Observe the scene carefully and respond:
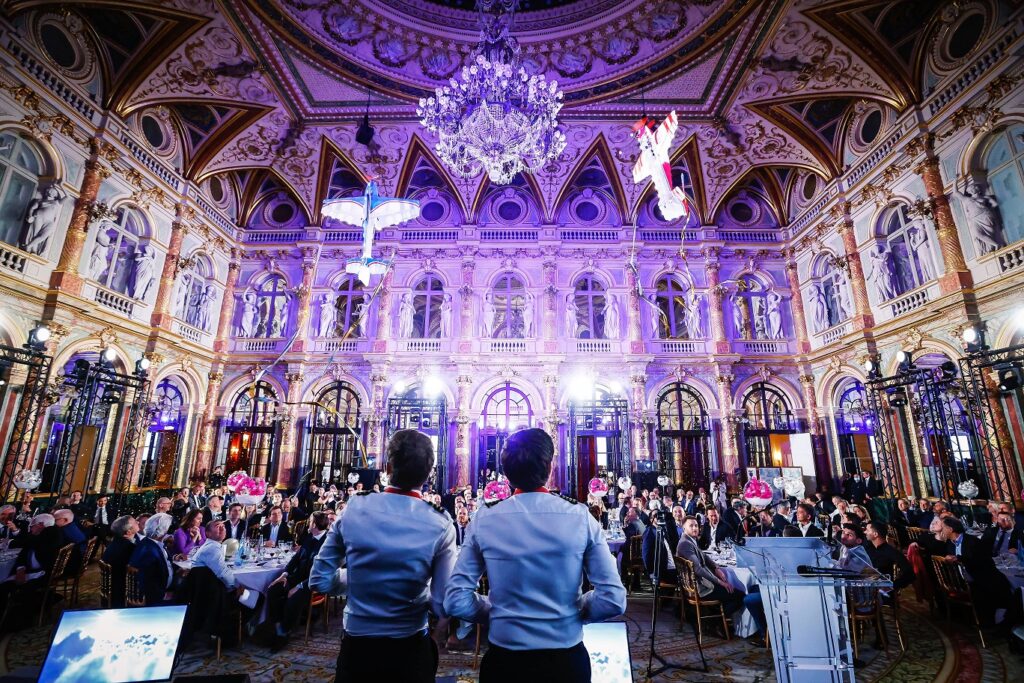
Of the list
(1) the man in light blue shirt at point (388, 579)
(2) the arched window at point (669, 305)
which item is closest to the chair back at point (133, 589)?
(1) the man in light blue shirt at point (388, 579)

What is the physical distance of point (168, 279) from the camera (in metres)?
14.3

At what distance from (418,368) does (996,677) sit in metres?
14.5

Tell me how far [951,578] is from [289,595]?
8010 mm

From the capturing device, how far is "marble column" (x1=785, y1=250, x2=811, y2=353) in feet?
53.7

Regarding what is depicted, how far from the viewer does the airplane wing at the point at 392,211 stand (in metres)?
11.6

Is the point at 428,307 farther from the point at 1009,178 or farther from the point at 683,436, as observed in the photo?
the point at 1009,178

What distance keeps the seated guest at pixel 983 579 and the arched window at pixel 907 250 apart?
8555mm

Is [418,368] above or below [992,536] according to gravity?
above

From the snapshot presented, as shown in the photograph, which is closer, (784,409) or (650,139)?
(650,139)

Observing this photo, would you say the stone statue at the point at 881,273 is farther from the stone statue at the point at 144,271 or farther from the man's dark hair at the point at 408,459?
the stone statue at the point at 144,271

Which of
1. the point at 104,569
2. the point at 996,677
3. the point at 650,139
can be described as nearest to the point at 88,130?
the point at 104,569

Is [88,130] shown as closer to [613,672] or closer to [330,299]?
[330,299]

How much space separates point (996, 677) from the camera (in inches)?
176

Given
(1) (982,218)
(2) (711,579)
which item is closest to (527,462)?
(2) (711,579)
